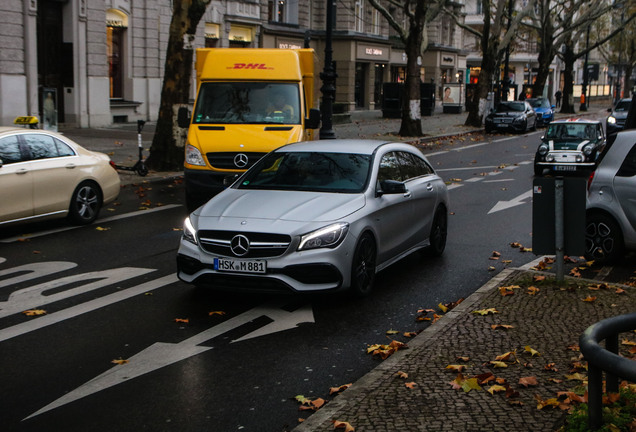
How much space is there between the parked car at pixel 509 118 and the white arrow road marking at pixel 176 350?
33.1 metres

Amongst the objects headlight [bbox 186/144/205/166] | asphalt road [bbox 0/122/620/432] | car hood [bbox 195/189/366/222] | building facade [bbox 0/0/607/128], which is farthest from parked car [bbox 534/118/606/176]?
car hood [bbox 195/189/366/222]

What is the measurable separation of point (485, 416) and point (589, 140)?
1700 cm

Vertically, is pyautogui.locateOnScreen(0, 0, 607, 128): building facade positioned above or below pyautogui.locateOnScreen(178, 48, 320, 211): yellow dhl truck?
above

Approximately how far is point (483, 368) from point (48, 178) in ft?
26.8

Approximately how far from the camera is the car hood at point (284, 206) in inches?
323

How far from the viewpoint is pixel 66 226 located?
13.0m

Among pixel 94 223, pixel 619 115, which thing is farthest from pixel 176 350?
pixel 619 115

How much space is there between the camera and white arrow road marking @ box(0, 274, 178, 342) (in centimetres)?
738

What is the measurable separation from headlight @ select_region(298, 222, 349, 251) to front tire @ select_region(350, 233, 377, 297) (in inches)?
10.7

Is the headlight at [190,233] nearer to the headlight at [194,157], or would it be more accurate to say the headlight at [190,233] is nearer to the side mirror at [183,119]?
the headlight at [194,157]

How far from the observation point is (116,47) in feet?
113

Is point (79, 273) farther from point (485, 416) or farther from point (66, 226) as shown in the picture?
point (485, 416)

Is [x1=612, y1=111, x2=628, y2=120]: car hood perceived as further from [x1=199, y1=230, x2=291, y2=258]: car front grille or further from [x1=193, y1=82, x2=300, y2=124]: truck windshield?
[x1=199, y1=230, x2=291, y2=258]: car front grille

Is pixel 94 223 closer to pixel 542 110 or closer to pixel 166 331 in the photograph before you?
pixel 166 331
